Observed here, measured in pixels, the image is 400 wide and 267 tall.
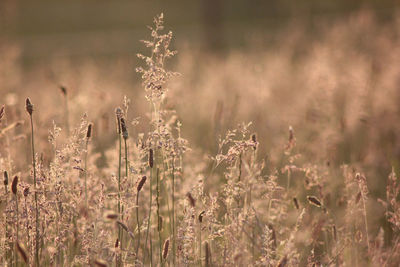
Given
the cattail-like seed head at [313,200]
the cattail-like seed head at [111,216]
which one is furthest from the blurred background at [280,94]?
the cattail-like seed head at [111,216]

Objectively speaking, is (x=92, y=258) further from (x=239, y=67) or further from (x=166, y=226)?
(x=239, y=67)

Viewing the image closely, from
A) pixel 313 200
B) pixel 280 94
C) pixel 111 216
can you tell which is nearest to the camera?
pixel 111 216

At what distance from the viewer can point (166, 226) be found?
9.63ft

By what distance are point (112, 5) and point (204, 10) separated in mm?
17598

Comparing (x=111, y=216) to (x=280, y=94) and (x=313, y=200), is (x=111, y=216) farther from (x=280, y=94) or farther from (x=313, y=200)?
(x=280, y=94)

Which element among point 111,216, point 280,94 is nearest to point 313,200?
point 111,216

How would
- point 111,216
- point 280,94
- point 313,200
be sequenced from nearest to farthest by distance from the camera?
point 111,216
point 313,200
point 280,94

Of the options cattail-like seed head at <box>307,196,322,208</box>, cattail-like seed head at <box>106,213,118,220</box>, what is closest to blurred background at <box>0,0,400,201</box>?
cattail-like seed head at <box>307,196,322,208</box>

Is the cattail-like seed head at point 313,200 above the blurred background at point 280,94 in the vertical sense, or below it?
below

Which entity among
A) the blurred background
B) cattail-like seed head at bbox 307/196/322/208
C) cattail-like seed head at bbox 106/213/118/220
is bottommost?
cattail-like seed head at bbox 106/213/118/220

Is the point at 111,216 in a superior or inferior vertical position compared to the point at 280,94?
inferior

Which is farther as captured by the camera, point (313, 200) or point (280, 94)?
point (280, 94)

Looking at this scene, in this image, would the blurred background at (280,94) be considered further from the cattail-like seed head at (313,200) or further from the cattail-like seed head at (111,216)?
the cattail-like seed head at (111,216)

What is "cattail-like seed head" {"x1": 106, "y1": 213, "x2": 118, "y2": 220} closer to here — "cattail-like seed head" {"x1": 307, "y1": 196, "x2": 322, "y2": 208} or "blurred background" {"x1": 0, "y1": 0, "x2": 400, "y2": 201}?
"cattail-like seed head" {"x1": 307, "y1": 196, "x2": 322, "y2": 208}
